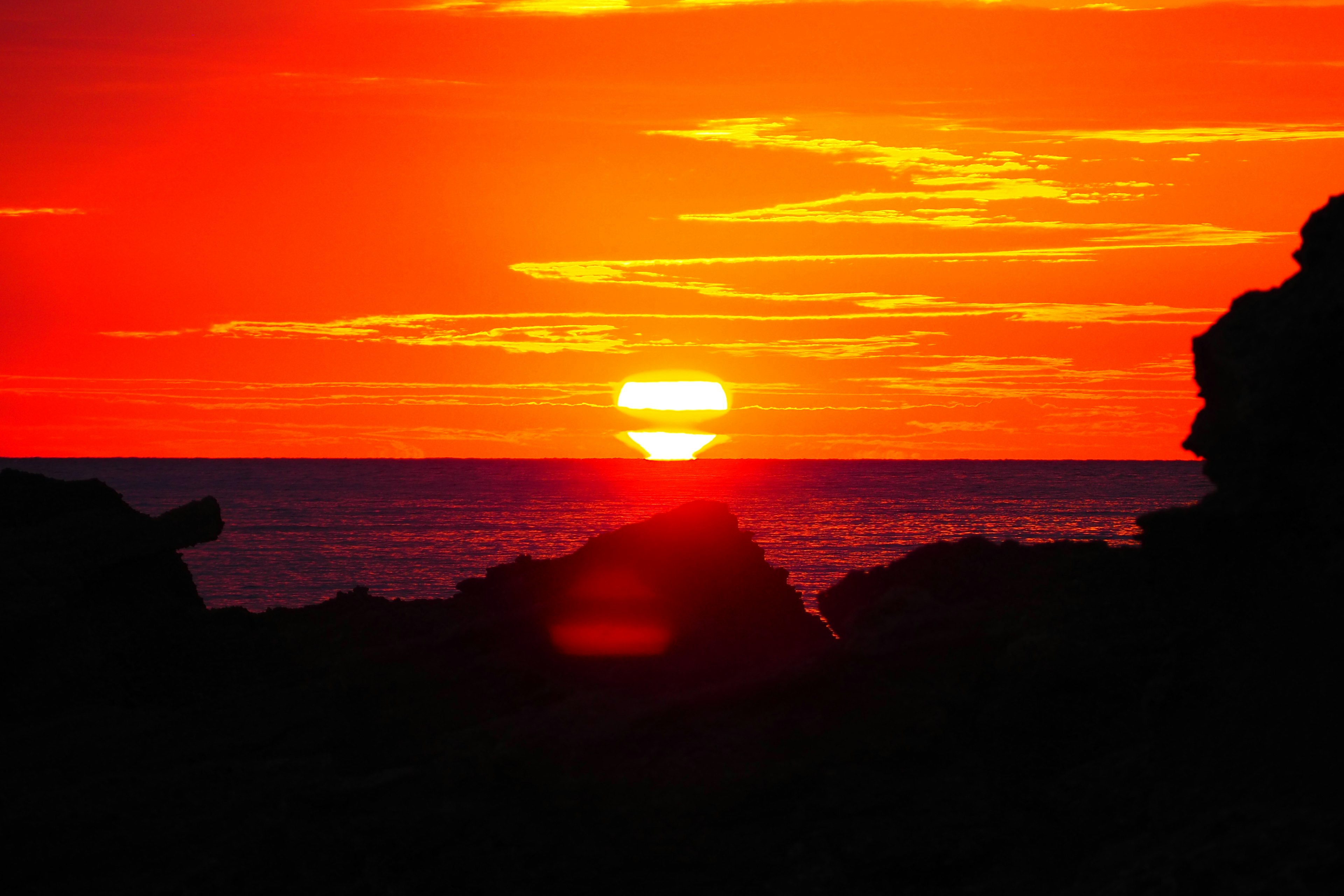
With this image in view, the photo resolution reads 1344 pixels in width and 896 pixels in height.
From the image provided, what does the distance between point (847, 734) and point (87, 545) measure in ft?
34.2

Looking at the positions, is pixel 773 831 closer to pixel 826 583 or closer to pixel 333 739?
pixel 333 739

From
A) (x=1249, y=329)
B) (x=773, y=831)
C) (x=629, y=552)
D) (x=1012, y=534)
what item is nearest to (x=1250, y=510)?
(x=1249, y=329)

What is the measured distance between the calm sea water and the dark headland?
30.7m

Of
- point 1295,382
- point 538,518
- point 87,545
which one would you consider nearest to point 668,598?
point 87,545

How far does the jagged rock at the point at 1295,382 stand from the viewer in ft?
29.9

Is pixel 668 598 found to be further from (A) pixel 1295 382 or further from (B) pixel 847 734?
(A) pixel 1295 382

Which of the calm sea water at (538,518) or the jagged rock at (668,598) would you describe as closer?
the jagged rock at (668,598)

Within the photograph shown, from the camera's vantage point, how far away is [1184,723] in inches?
386

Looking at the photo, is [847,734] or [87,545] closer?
[847,734]

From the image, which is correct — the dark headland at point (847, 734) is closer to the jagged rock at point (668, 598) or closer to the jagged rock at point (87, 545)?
the jagged rock at point (87, 545)

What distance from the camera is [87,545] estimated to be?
15.2 meters

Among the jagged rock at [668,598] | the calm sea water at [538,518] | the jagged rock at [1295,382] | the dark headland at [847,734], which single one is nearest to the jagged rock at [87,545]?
the dark headland at [847,734]

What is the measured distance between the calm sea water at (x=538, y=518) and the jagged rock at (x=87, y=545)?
26.4 meters

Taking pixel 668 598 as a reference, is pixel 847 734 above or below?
below
